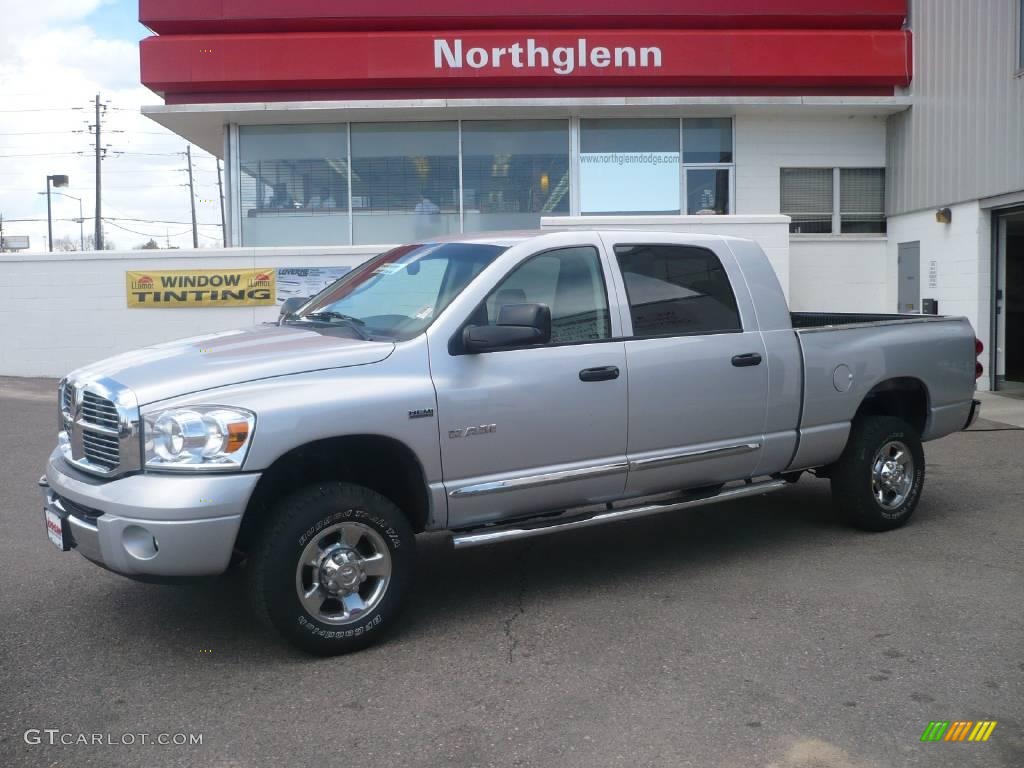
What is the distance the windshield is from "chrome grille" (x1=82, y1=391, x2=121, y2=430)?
1255mm

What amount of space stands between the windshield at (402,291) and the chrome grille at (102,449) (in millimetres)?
1301

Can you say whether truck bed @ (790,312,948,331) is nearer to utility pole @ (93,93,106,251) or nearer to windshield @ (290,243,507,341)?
windshield @ (290,243,507,341)

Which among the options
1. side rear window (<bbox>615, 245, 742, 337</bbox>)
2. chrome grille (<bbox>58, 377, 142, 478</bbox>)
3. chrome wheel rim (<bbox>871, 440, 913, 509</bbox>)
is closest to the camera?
chrome grille (<bbox>58, 377, 142, 478</bbox>)

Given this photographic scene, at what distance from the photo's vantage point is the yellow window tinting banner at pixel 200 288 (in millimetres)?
16609

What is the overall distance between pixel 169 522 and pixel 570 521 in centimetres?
207

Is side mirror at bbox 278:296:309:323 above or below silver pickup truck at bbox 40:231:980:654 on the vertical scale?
above

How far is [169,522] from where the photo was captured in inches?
171

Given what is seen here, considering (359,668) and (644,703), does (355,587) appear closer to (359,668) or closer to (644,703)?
(359,668)

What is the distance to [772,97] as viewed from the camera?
A: 17938 mm

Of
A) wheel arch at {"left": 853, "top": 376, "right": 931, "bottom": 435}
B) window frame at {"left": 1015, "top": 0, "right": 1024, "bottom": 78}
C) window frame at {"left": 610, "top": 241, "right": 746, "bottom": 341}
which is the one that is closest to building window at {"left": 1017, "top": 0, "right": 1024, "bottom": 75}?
window frame at {"left": 1015, "top": 0, "right": 1024, "bottom": 78}

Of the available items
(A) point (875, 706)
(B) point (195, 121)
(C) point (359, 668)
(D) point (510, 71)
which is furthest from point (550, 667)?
(B) point (195, 121)

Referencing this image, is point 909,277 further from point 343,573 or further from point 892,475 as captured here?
point 343,573

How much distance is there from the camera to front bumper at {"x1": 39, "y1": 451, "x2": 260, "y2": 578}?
14.3ft

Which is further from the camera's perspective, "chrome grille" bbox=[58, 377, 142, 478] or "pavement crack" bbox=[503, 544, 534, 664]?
"pavement crack" bbox=[503, 544, 534, 664]
